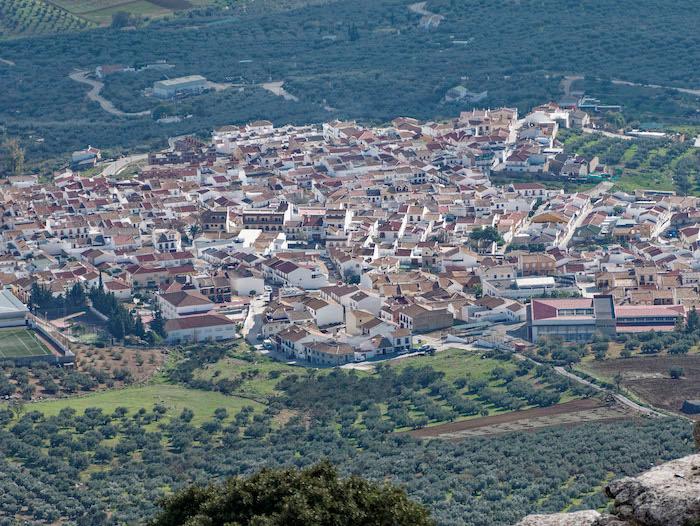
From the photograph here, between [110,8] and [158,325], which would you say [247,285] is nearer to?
[158,325]

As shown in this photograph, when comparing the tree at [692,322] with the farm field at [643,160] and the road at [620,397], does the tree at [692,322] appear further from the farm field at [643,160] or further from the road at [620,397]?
the farm field at [643,160]

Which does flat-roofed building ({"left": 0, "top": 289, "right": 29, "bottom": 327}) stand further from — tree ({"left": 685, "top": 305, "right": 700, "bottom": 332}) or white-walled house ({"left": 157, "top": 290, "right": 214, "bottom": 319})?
tree ({"left": 685, "top": 305, "right": 700, "bottom": 332})

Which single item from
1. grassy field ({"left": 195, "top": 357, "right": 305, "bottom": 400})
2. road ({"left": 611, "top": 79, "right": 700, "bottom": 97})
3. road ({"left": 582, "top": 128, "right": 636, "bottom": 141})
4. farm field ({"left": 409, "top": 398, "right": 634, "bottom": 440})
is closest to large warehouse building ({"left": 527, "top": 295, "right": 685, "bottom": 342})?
farm field ({"left": 409, "top": 398, "right": 634, "bottom": 440})

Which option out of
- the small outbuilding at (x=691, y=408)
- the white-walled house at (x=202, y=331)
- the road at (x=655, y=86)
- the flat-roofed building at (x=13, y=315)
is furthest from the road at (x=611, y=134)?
the small outbuilding at (x=691, y=408)

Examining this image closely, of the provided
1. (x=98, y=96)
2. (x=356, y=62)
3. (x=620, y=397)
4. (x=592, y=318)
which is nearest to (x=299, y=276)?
(x=592, y=318)

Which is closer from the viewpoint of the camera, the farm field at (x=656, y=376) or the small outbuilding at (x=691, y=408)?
the small outbuilding at (x=691, y=408)

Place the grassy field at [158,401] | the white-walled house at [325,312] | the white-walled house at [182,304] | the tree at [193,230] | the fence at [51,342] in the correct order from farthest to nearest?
the tree at [193,230], the white-walled house at [182,304], the white-walled house at [325,312], the fence at [51,342], the grassy field at [158,401]

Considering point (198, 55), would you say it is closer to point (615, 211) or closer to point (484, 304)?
point (615, 211)
